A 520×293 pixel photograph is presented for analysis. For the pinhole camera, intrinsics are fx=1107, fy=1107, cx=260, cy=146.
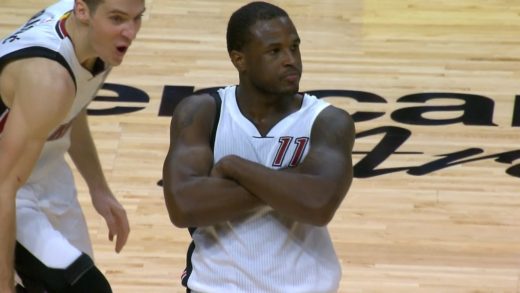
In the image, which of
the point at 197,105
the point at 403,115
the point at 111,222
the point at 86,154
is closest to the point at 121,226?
the point at 111,222

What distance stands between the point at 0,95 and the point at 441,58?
4.20 meters

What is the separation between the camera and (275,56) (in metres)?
3.13

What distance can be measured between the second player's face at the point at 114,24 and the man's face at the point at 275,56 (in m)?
0.52

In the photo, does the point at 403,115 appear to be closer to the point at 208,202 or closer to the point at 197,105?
the point at 197,105

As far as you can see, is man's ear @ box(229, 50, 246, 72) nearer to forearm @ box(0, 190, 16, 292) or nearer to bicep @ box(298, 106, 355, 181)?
bicep @ box(298, 106, 355, 181)

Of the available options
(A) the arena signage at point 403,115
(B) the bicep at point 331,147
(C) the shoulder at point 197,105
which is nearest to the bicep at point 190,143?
(C) the shoulder at point 197,105

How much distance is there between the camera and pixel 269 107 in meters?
3.23

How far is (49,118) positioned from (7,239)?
395 millimetres

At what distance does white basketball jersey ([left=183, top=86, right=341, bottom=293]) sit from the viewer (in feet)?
10.1

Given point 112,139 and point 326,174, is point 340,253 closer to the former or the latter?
point 112,139

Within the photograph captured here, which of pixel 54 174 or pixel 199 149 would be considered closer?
pixel 199 149

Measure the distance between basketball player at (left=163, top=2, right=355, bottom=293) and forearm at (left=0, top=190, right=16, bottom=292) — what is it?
1.68 ft

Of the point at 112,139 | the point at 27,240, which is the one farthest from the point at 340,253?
the point at 27,240

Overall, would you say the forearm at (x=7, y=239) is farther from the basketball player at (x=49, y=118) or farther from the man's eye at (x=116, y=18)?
the man's eye at (x=116, y=18)
